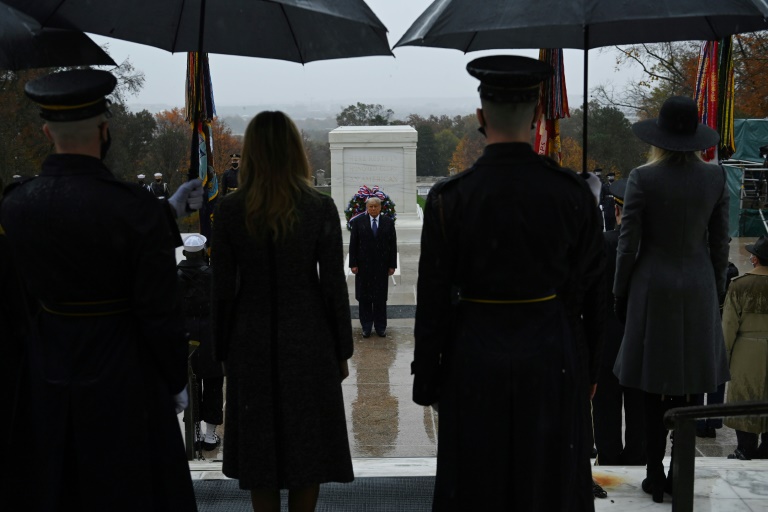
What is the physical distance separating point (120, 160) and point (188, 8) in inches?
1357

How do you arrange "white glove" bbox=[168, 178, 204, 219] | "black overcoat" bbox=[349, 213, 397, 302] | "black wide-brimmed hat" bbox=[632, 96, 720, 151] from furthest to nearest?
"black overcoat" bbox=[349, 213, 397, 302] → "black wide-brimmed hat" bbox=[632, 96, 720, 151] → "white glove" bbox=[168, 178, 204, 219]

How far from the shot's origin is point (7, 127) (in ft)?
106

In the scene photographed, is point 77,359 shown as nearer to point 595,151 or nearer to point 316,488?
point 316,488

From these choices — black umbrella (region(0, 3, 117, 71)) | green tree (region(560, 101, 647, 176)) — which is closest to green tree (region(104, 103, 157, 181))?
green tree (region(560, 101, 647, 176))

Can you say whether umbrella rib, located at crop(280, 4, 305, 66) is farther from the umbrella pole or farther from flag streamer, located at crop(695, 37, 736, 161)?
flag streamer, located at crop(695, 37, 736, 161)

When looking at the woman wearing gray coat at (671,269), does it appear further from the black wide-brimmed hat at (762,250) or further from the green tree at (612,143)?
the green tree at (612,143)

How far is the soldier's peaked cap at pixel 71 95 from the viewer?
2.91 meters

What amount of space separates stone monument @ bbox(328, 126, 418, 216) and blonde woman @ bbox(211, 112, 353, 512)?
17.0 metres

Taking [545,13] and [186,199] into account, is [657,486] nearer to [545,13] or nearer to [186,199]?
[545,13]

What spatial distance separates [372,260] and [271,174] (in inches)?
313

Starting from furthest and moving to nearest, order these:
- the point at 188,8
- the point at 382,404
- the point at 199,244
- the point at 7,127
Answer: the point at 7,127
the point at 382,404
the point at 199,244
the point at 188,8

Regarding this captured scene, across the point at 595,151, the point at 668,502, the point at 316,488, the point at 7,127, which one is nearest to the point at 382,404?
the point at 668,502

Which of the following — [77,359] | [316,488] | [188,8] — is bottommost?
[316,488]

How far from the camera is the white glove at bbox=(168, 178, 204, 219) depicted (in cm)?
371
